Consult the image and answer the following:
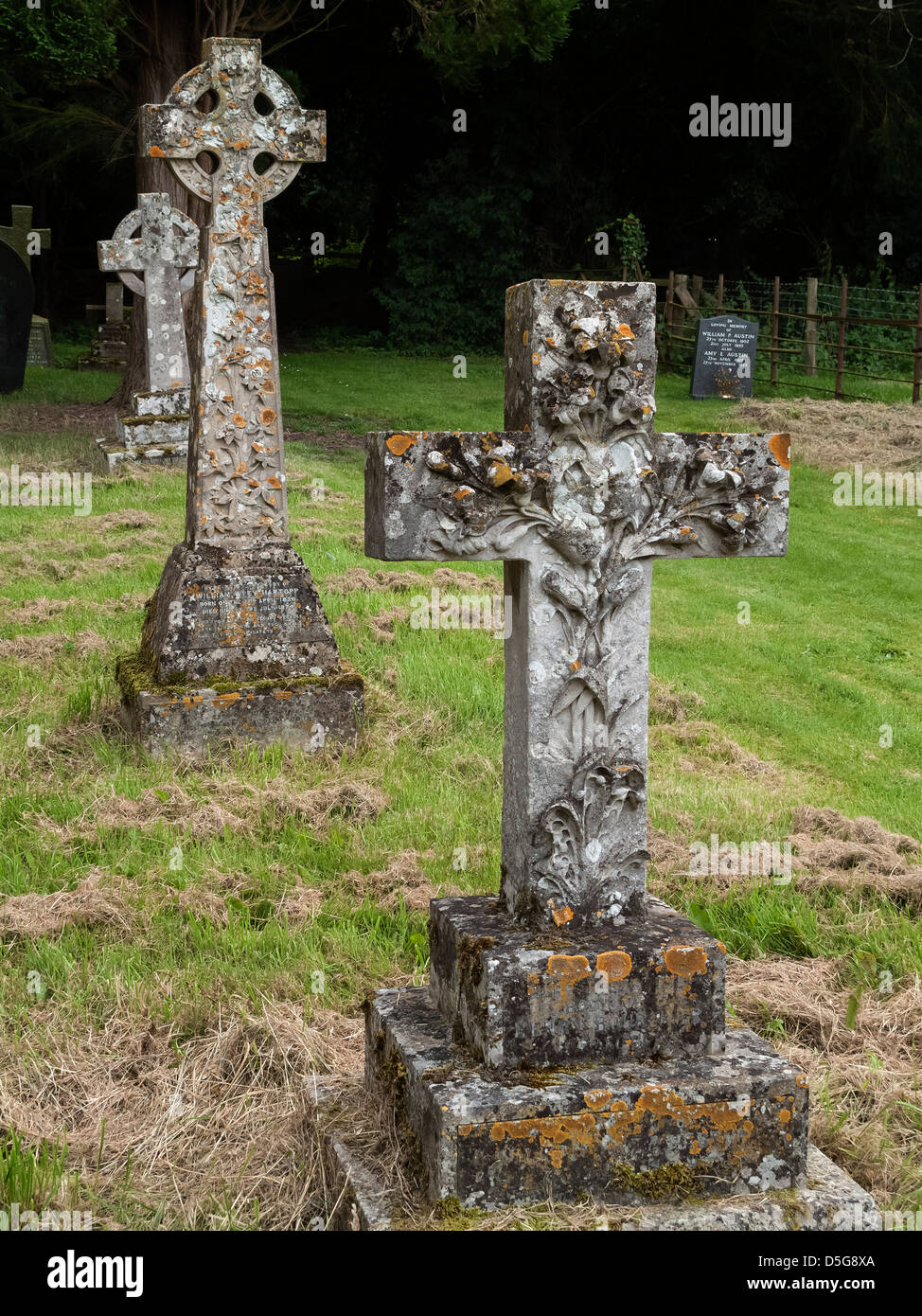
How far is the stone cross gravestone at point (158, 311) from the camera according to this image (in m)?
13.7

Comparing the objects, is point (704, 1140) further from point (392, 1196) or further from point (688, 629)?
point (688, 629)

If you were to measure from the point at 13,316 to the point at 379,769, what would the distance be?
1565 centimetres

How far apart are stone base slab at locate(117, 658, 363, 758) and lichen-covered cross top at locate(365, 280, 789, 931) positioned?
325 centimetres

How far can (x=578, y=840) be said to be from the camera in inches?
123

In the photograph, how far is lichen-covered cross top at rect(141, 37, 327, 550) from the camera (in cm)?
635

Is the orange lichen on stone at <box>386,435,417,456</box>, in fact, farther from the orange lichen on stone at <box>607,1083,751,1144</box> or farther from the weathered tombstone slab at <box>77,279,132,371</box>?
the weathered tombstone slab at <box>77,279,132,371</box>

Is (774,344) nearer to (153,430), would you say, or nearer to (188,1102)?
(153,430)

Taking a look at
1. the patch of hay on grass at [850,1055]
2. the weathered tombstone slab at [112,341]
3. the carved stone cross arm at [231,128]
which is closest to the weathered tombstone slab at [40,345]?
the weathered tombstone slab at [112,341]

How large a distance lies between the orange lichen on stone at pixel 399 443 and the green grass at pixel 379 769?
A: 6.10 feet

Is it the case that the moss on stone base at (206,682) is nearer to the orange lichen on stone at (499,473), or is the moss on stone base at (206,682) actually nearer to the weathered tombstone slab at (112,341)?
the orange lichen on stone at (499,473)

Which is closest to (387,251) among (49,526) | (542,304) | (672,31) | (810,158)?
(672,31)

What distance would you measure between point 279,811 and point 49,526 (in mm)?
6142

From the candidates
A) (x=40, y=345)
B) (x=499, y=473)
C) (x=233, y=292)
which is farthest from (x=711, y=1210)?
(x=40, y=345)

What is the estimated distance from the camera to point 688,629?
30.5 ft
